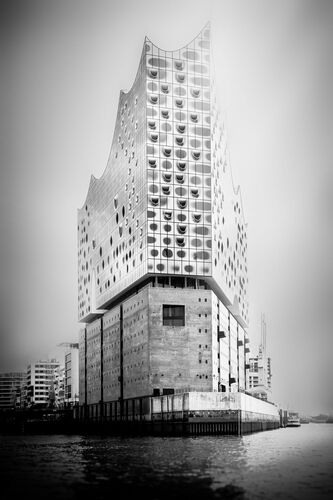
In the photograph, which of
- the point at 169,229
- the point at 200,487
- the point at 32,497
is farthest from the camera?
the point at 169,229

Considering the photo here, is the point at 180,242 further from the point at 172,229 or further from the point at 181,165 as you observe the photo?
the point at 181,165

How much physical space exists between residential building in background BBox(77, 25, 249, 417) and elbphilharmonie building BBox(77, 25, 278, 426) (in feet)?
0.38

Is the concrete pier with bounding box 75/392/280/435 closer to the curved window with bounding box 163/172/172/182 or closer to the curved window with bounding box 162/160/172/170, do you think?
the curved window with bounding box 163/172/172/182

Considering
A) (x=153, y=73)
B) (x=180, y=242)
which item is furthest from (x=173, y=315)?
(x=153, y=73)

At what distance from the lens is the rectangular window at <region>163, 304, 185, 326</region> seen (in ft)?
277

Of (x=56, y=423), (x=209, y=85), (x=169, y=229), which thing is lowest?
(x=56, y=423)

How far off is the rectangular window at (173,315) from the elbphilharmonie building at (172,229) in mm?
115

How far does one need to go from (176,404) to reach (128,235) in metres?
24.1

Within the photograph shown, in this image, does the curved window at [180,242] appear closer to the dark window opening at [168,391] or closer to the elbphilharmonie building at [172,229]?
the elbphilharmonie building at [172,229]

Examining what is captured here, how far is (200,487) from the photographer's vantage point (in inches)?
1052

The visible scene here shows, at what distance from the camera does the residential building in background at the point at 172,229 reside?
83.3 meters

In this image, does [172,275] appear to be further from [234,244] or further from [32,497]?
[32,497]

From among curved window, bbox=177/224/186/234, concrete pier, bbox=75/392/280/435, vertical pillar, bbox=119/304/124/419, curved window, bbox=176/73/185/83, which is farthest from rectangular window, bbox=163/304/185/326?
curved window, bbox=176/73/185/83

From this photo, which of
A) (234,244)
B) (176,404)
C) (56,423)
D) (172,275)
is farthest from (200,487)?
(56,423)
